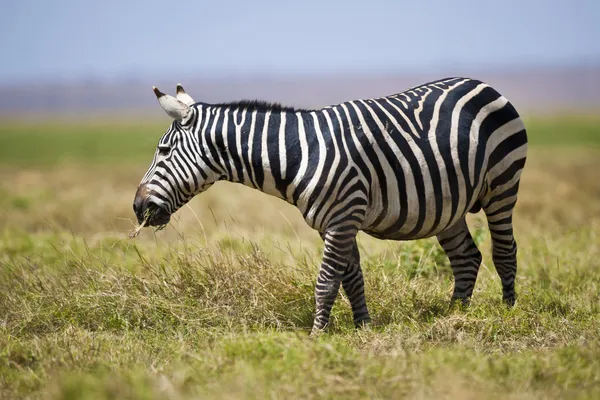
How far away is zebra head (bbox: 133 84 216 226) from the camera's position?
6.84 metres

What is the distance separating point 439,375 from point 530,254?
18.2 feet

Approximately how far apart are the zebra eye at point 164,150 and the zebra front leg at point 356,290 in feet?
6.71

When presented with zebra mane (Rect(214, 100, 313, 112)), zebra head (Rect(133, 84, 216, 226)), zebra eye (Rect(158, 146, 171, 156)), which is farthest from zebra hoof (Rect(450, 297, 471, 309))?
zebra eye (Rect(158, 146, 171, 156))

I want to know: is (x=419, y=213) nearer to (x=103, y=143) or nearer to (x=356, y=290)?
(x=356, y=290)

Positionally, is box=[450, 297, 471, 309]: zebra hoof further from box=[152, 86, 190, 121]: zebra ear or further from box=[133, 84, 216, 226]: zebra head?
box=[152, 86, 190, 121]: zebra ear

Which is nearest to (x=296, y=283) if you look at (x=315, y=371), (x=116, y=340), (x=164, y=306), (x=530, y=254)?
(x=164, y=306)

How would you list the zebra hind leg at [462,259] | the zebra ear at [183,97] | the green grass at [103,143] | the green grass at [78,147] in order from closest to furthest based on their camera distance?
the zebra ear at [183,97]
the zebra hind leg at [462,259]
the green grass at [78,147]
the green grass at [103,143]

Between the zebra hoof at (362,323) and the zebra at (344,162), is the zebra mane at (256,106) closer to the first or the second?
the zebra at (344,162)

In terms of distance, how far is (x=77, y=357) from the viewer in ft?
19.3

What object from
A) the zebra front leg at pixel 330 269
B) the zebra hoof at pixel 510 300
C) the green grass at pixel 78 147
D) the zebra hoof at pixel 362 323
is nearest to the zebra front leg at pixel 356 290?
the zebra hoof at pixel 362 323

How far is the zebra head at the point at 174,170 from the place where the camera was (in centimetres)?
684

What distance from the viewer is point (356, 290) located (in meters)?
7.12

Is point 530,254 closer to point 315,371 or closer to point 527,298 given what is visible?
point 527,298

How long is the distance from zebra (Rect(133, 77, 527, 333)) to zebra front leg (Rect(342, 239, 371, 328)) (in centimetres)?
1
